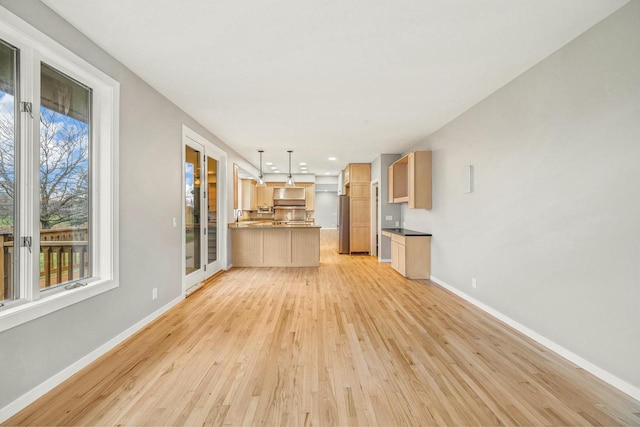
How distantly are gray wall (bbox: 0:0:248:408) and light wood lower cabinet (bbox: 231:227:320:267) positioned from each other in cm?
263

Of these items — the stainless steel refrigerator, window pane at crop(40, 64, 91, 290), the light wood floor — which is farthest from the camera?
the stainless steel refrigerator

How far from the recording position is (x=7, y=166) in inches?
74.4

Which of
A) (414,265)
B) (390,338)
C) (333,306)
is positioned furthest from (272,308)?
(414,265)

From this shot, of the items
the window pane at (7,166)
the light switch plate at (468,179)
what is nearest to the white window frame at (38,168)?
the window pane at (7,166)

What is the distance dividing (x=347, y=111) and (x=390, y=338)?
10.1 feet

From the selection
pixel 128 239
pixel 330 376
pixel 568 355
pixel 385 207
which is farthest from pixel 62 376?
pixel 385 207

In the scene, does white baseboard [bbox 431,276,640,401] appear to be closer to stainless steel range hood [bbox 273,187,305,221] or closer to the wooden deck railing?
the wooden deck railing

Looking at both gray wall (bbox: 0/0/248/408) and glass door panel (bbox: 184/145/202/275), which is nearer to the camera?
gray wall (bbox: 0/0/248/408)

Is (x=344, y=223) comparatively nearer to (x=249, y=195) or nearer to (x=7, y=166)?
(x=249, y=195)

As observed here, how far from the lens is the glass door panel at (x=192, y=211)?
454 centimetres

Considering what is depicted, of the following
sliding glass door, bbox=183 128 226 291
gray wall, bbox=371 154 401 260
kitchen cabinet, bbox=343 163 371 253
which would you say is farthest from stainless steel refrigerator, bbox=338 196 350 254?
sliding glass door, bbox=183 128 226 291

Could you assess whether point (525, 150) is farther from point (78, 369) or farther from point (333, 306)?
point (78, 369)

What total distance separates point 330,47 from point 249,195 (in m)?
6.72

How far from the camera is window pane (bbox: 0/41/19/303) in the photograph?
1.86 m
